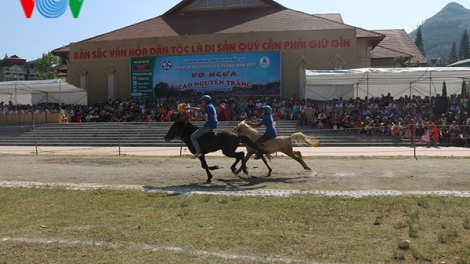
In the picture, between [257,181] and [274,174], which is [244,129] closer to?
[274,174]

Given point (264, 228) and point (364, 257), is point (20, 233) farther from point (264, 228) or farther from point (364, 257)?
point (364, 257)

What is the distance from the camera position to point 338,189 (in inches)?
409

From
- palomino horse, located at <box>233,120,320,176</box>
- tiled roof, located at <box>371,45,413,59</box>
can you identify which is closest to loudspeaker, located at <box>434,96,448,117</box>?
palomino horse, located at <box>233,120,320,176</box>

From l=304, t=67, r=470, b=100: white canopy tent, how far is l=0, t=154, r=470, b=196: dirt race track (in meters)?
11.5

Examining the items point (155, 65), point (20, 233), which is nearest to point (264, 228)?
point (20, 233)

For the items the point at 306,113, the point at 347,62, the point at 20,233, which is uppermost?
the point at 347,62

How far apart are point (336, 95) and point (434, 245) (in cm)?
2628

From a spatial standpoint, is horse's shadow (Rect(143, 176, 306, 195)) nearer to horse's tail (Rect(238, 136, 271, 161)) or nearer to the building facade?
horse's tail (Rect(238, 136, 271, 161))

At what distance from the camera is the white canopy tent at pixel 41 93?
35.6 m

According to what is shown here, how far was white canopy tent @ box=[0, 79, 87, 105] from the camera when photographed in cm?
3559

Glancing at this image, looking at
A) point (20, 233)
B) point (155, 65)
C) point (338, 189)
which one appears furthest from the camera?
point (155, 65)

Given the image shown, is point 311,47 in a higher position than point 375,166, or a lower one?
higher

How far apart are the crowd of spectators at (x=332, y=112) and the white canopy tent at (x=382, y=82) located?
47.4 inches

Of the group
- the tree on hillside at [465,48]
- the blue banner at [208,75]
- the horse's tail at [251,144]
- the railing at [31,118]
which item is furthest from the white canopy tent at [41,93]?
the tree on hillside at [465,48]
